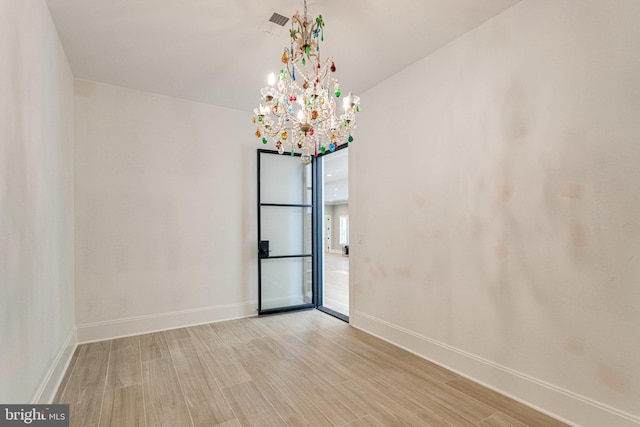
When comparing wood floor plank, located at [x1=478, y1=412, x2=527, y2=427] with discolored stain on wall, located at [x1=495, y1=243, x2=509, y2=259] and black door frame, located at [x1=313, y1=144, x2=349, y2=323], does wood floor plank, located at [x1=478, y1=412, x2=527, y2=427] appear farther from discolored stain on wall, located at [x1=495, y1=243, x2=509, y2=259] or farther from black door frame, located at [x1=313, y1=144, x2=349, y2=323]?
black door frame, located at [x1=313, y1=144, x2=349, y2=323]

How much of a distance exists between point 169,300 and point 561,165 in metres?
4.32

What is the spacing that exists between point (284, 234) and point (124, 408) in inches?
114

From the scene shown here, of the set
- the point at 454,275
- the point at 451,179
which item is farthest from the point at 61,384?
the point at 451,179

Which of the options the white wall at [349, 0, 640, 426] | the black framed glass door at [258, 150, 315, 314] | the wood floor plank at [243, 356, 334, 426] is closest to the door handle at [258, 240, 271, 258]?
the black framed glass door at [258, 150, 315, 314]

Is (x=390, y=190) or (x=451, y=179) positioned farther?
(x=390, y=190)

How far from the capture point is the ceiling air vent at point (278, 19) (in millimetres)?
2395

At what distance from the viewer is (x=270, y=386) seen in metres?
2.48

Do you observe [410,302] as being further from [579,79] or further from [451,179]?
[579,79]

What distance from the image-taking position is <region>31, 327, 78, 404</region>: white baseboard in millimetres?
2076

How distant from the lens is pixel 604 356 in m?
1.87

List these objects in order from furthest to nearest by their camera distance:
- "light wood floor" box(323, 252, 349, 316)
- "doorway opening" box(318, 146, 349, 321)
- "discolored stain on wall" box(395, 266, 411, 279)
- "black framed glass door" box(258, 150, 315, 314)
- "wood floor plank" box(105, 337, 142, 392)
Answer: "doorway opening" box(318, 146, 349, 321)
"light wood floor" box(323, 252, 349, 316)
"black framed glass door" box(258, 150, 315, 314)
"discolored stain on wall" box(395, 266, 411, 279)
"wood floor plank" box(105, 337, 142, 392)

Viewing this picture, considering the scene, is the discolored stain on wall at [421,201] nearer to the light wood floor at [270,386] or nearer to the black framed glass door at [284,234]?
the light wood floor at [270,386]

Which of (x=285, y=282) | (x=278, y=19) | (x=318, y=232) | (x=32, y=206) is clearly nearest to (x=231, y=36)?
(x=278, y=19)

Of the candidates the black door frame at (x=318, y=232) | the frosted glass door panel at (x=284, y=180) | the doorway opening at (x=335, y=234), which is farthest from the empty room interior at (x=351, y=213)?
the doorway opening at (x=335, y=234)
